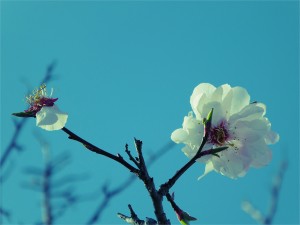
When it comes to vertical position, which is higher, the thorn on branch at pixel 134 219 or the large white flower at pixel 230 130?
the large white flower at pixel 230 130

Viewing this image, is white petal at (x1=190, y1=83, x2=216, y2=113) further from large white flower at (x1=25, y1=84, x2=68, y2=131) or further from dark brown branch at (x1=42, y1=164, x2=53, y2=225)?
dark brown branch at (x1=42, y1=164, x2=53, y2=225)

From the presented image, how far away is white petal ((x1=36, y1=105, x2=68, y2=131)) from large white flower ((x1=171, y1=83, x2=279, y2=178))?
308mm

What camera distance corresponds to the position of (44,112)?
50.2 inches

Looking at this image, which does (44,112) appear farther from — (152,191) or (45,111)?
(152,191)

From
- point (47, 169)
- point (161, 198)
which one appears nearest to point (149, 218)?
point (161, 198)

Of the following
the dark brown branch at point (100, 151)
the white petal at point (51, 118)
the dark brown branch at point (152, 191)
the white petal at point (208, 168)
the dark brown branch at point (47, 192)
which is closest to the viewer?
the dark brown branch at point (152, 191)

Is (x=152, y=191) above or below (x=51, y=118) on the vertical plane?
below

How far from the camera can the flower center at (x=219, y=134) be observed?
1328 millimetres

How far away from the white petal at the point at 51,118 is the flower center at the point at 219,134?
410 mm

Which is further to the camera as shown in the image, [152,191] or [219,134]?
[219,134]

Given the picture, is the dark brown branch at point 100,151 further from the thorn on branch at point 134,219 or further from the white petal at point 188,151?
the white petal at point 188,151

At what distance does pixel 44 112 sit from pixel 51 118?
0.17 ft

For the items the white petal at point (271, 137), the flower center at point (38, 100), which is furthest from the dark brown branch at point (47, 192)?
the white petal at point (271, 137)

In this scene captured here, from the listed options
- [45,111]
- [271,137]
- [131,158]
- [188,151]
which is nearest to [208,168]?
[188,151]
